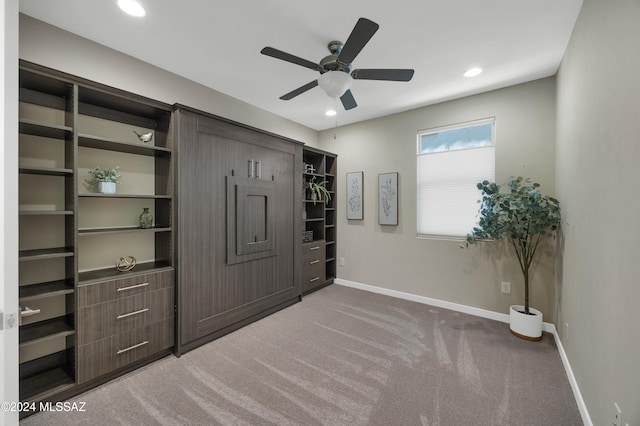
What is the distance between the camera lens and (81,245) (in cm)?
223

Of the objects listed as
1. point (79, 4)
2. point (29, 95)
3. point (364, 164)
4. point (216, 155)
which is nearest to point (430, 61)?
point (364, 164)

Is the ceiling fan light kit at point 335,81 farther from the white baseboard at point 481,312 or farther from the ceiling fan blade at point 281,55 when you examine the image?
the white baseboard at point 481,312

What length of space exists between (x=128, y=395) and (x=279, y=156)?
2.78m

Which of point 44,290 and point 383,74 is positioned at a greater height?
point 383,74

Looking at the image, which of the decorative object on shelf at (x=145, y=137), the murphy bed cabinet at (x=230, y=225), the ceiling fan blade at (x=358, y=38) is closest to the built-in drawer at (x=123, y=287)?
the murphy bed cabinet at (x=230, y=225)

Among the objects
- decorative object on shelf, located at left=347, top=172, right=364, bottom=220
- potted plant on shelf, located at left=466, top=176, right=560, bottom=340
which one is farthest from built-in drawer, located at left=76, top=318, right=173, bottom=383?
potted plant on shelf, located at left=466, top=176, right=560, bottom=340

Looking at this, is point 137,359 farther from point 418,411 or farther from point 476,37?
point 476,37

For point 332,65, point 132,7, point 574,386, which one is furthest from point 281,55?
point 574,386

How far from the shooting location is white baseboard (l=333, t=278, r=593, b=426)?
5.74 ft

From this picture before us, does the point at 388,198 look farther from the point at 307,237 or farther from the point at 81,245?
the point at 81,245

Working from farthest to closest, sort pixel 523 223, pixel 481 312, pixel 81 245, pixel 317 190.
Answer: pixel 317 190
pixel 481 312
pixel 523 223
pixel 81 245

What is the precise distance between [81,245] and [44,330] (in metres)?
0.69

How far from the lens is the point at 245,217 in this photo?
9.83 feet

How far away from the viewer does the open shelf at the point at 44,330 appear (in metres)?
1.72
